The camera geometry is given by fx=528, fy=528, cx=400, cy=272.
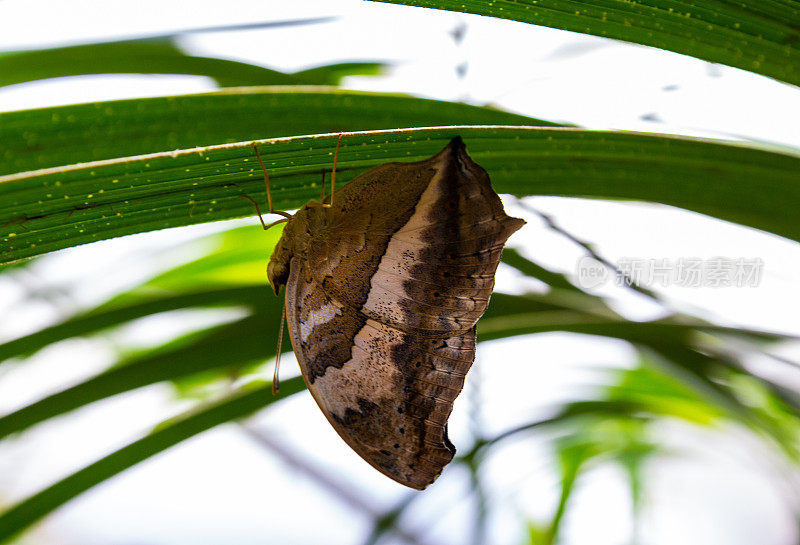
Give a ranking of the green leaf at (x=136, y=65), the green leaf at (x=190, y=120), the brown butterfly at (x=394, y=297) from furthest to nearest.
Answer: the green leaf at (x=136, y=65) → the brown butterfly at (x=394, y=297) → the green leaf at (x=190, y=120)

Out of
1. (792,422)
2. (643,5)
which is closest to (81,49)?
(643,5)

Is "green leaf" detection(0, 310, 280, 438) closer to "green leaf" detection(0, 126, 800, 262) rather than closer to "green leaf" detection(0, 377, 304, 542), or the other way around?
"green leaf" detection(0, 377, 304, 542)

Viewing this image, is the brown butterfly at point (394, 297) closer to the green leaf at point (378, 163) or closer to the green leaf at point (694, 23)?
the green leaf at point (378, 163)

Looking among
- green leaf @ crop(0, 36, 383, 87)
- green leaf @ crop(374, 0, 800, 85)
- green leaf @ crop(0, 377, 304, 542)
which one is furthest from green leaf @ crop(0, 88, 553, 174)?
green leaf @ crop(0, 377, 304, 542)

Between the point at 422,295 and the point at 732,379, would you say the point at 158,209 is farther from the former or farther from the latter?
the point at 732,379

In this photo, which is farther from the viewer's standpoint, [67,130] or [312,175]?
[312,175]

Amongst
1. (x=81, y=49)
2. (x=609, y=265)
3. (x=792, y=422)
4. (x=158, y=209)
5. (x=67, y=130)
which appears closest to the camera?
(x=67, y=130)

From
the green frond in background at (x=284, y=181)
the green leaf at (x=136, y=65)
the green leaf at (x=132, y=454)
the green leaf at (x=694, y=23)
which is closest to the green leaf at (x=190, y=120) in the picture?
the green frond in background at (x=284, y=181)
